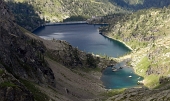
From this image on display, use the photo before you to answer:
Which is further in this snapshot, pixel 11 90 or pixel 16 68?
pixel 16 68

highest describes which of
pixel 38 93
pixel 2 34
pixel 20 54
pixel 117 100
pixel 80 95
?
pixel 2 34

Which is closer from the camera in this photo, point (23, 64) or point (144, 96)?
point (144, 96)

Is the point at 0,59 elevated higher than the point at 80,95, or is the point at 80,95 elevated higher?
the point at 0,59

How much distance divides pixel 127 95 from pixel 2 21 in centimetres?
8478

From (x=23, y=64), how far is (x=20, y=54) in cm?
1091

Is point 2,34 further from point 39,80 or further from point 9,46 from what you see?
point 39,80

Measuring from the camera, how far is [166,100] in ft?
391

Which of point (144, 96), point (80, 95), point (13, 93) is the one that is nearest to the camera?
point (13, 93)

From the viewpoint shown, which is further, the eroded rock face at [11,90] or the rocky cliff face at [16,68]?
the rocky cliff face at [16,68]

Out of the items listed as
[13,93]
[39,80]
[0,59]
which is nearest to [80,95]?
[39,80]

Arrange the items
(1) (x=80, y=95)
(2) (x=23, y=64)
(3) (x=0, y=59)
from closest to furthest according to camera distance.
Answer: (3) (x=0, y=59) < (2) (x=23, y=64) < (1) (x=80, y=95)

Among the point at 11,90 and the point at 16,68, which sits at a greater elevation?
the point at 11,90

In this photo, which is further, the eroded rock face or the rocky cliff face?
the rocky cliff face

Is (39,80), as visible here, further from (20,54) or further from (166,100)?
(166,100)
